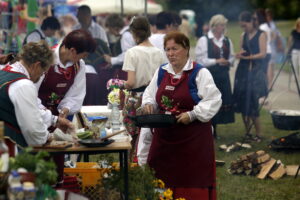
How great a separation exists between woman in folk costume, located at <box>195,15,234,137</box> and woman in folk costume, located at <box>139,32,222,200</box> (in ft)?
14.1

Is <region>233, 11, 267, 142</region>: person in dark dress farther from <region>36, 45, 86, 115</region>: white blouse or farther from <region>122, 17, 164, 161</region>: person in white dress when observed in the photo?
<region>36, 45, 86, 115</region>: white blouse

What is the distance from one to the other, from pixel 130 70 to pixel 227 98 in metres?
3.45

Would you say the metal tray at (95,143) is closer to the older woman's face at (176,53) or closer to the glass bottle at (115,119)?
the glass bottle at (115,119)

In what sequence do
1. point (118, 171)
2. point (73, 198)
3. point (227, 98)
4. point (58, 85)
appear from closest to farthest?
point (73, 198) < point (118, 171) < point (58, 85) < point (227, 98)

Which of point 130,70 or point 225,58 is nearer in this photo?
point 130,70

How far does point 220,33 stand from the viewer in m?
9.92

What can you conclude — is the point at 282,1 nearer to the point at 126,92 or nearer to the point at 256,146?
the point at 256,146

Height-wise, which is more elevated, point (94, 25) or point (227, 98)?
point (94, 25)

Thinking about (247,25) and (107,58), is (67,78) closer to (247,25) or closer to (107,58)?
(107,58)

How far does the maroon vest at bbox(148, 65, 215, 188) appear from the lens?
5496mm

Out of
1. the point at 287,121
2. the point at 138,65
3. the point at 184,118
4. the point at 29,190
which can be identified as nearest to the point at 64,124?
the point at 184,118

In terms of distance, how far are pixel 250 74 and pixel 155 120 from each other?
17.1 ft

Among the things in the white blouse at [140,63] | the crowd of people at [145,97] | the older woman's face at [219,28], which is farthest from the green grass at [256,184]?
the older woman's face at [219,28]

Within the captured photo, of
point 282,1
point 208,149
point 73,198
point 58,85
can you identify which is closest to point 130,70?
point 58,85
